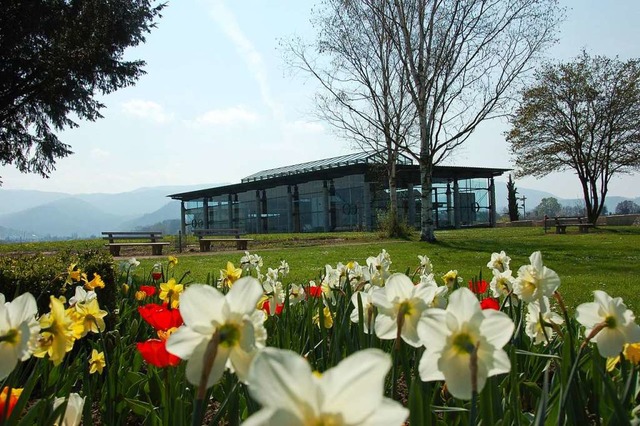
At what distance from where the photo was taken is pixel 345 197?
3619cm

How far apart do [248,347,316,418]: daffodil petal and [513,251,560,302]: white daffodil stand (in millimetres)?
1226

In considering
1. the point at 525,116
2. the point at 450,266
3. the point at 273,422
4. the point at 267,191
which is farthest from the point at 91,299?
the point at 267,191

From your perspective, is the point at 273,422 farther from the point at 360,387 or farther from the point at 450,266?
the point at 450,266

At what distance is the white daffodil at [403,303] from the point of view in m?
1.11

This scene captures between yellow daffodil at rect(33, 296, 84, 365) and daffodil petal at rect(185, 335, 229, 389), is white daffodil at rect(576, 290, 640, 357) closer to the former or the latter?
daffodil petal at rect(185, 335, 229, 389)

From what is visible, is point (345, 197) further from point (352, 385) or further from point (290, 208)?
point (352, 385)

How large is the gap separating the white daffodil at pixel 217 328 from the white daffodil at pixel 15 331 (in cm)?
35

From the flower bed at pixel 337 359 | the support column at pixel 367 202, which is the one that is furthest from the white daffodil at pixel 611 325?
the support column at pixel 367 202

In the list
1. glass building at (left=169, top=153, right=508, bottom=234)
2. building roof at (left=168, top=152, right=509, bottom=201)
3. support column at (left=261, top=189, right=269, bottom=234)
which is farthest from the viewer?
support column at (left=261, top=189, right=269, bottom=234)

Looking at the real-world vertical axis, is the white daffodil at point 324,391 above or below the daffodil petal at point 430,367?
above

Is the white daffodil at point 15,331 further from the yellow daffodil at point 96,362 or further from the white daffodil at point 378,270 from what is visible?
the white daffodil at point 378,270

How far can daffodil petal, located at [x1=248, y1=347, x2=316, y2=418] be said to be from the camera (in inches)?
18.4

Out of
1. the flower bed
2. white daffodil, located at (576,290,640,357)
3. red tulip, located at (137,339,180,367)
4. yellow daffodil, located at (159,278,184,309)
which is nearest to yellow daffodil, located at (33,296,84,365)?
the flower bed

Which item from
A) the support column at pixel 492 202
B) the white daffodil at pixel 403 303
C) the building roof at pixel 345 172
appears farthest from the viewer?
the support column at pixel 492 202
